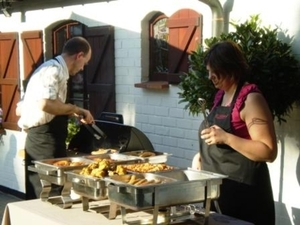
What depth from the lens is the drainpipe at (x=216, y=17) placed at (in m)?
4.31

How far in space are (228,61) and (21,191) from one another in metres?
5.21

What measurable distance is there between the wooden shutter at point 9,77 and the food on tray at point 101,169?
4.83 metres

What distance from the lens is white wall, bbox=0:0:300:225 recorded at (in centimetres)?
410

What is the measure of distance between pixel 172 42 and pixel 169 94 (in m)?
0.46

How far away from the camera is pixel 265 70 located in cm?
360

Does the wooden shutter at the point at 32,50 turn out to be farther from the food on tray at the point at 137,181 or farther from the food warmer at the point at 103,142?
the food on tray at the point at 137,181

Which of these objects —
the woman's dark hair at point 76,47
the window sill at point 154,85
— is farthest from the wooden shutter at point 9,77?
the woman's dark hair at point 76,47

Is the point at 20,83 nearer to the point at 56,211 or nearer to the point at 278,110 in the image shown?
the point at 278,110

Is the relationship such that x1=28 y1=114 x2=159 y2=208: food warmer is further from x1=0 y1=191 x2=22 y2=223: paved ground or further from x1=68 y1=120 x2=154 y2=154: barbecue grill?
x1=0 y1=191 x2=22 y2=223: paved ground

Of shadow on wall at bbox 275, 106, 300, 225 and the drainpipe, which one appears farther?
the drainpipe

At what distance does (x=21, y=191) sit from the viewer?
24.2 ft

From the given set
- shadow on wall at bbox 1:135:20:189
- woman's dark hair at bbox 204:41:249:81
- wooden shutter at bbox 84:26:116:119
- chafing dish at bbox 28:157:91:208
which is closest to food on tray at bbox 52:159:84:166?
chafing dish at bbox 28:157:91:208

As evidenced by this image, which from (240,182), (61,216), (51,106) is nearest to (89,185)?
(61,216)

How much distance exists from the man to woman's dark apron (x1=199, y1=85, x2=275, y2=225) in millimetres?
1396
